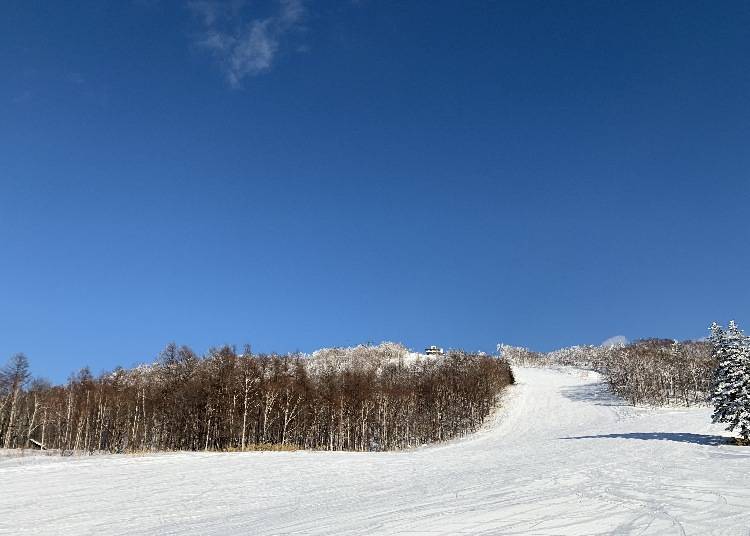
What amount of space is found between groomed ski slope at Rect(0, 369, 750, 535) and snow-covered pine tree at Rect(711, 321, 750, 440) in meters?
2.37

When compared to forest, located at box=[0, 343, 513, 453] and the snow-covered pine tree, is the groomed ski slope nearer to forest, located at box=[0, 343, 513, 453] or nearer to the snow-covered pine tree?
the snow-covered pine tree

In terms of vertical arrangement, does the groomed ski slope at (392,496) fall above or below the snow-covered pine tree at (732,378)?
below

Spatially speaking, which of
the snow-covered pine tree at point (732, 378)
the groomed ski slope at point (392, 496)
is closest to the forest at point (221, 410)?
the groomed ski slope at point (392, 496)

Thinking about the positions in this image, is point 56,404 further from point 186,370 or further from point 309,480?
point 309,480

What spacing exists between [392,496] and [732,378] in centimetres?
2867

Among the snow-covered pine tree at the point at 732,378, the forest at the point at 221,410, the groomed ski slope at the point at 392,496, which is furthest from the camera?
the forest at the point at 221,410

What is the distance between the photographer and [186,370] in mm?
74625

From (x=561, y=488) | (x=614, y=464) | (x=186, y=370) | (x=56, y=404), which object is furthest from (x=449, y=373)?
(x=561, y=488)

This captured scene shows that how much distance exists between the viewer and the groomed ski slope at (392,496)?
465 inches

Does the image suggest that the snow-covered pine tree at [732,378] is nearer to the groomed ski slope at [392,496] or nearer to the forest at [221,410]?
the groomed ski slope at [392,496]

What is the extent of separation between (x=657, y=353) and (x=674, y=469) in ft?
514

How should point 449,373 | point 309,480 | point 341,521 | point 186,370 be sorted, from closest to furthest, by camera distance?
point 341,521 → point 309,480 → point 186,370 → point 449,373

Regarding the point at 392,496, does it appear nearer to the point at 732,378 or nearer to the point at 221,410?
the point at 732,378

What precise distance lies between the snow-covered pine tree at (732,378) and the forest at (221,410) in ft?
→ 157
